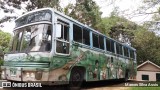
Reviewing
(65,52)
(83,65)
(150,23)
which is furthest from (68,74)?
(150,23)

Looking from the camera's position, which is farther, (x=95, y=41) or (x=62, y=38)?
(x=95, y=41)

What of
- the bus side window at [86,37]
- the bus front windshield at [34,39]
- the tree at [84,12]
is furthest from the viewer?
the tree at [84,12]

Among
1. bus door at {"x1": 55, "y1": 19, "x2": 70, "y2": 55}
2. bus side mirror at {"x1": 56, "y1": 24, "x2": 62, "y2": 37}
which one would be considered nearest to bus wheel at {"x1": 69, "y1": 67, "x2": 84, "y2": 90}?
bus door at {"x1": 55, "y1": 19, "x2": 70, "y2": 55}

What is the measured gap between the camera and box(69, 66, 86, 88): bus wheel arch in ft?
27.4

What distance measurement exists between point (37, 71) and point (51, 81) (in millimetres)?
568

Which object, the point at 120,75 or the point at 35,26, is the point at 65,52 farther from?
the point at 120,75

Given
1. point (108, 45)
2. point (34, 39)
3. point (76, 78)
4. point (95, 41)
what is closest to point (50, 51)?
point (34, 39)

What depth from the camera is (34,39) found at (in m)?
7.39

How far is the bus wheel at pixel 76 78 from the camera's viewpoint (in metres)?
8.36

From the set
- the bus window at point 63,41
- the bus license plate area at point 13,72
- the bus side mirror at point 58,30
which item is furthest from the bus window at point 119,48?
the bus license plate area at point 13,72

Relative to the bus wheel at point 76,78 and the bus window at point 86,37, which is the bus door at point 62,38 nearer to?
the bus wheel at point 76,78

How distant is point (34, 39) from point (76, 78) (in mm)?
2361

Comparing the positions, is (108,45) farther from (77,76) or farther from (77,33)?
(77,76)

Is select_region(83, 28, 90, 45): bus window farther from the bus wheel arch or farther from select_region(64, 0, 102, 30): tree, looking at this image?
select_region(64, 0, 102, 30): tree
